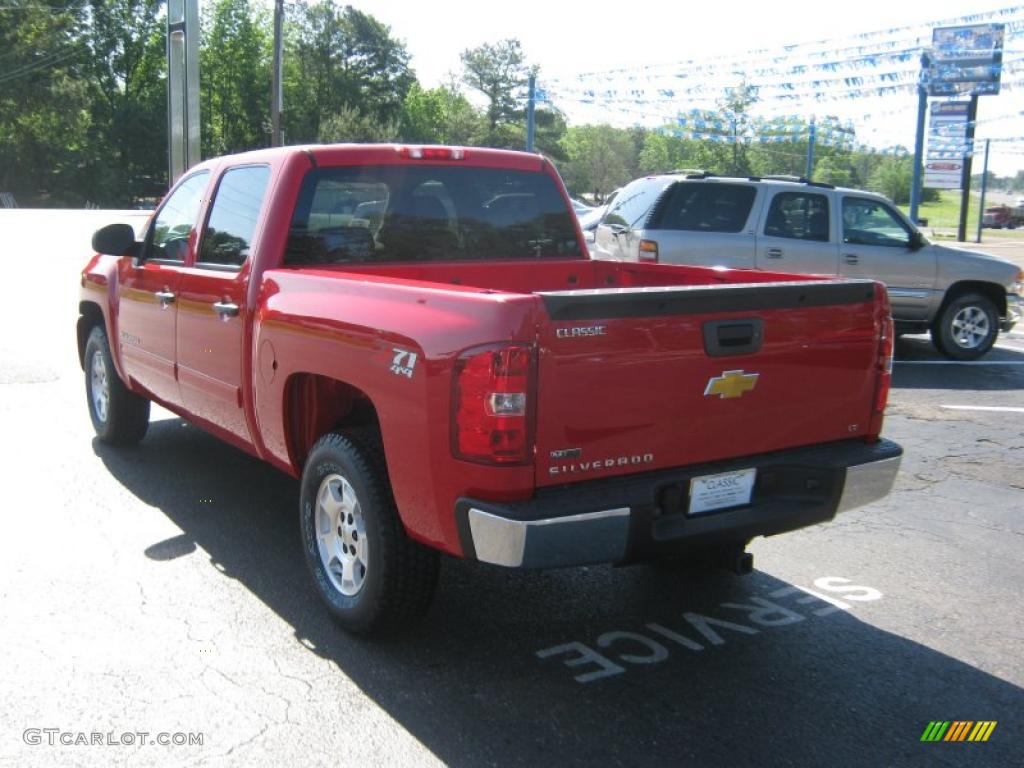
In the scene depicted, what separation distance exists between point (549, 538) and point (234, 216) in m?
2.74

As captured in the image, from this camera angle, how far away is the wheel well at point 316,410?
409 cm

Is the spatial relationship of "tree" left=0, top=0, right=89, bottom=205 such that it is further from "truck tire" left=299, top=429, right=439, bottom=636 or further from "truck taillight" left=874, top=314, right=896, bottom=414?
"truck taillight" left=874, top=314, right=896, bottom=414

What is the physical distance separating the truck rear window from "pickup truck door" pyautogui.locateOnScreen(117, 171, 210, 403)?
1.02 meters

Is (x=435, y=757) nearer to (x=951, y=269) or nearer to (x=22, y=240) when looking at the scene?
(x=951, y=269)

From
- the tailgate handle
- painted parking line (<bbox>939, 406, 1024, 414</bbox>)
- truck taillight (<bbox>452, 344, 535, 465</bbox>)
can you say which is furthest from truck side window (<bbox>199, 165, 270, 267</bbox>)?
painted parking line (<bbox>939, 406, 1024, 414</bbox>)

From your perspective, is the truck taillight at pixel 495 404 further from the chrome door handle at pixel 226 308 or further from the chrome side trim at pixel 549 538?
the chrome door handle at pixel 226 308

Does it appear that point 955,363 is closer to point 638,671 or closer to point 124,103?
point 638,671

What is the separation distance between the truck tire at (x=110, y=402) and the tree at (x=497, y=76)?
231 feet

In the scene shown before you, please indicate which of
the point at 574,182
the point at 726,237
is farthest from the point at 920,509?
the point at 574,182

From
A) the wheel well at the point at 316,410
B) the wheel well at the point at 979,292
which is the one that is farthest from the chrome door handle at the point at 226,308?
the wheel well at the point at 979,292

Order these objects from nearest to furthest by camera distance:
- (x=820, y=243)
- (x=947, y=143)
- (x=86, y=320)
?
(x=86, y=320), (x=820, y=243), (x=947, y=143)

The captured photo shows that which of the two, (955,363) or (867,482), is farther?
(955,363)

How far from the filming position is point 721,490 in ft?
11.7

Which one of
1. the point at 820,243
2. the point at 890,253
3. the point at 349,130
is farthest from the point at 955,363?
the point at 349,130
